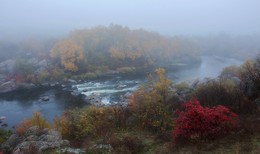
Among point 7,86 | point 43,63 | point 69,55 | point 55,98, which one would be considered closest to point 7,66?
point 43,63

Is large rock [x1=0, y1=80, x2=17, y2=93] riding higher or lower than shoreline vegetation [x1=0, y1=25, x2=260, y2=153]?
lower

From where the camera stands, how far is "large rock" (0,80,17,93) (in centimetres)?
7020

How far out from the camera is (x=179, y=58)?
117750 mm

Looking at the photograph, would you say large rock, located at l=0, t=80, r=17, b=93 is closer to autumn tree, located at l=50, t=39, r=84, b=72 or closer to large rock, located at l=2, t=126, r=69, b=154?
autumn tree, located at l=50, t=39, r=84, b=72

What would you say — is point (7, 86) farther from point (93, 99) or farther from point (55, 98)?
point (93, 99)

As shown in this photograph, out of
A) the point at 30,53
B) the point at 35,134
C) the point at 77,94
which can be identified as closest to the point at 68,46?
the point at 30,53

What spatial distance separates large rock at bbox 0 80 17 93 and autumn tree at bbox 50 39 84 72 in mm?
17938

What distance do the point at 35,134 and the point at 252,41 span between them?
527 feet

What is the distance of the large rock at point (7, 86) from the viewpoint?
70.2 m

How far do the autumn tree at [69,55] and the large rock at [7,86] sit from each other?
17.9 metres

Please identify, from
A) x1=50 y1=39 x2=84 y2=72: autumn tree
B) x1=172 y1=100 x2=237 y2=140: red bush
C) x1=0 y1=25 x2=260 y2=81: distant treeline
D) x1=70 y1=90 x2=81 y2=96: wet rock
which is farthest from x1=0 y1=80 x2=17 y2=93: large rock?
x1=172 y1=100 x2=237 y2=140: red bush

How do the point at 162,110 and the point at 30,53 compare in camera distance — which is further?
the point at 30,53

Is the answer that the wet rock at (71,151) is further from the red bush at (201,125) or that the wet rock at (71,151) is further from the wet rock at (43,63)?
the wet rock at (43,63)

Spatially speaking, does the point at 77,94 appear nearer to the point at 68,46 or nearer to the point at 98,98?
the point at 98,98
